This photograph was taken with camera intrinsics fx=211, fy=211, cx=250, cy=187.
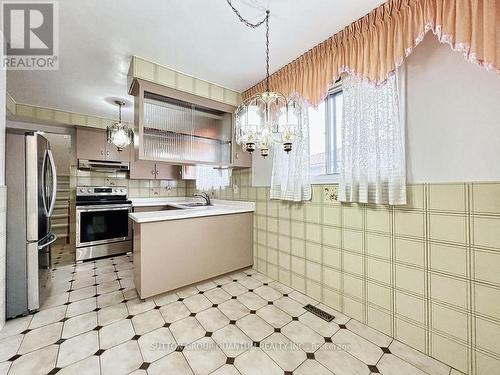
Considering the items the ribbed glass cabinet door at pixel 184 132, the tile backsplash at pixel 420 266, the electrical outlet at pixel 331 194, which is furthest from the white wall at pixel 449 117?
the ribbed glass cabinet door at pixel 184 132

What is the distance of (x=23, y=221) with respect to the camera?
1.91 m

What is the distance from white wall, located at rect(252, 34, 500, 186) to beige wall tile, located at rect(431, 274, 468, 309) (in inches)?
25.3

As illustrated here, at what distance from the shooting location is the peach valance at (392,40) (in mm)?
1123

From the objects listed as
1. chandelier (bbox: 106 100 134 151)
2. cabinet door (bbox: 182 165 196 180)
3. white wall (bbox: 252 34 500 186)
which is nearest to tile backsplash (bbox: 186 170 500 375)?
white wall (bbox: 252 34 500 186)

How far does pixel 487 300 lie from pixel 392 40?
1739 millimetres

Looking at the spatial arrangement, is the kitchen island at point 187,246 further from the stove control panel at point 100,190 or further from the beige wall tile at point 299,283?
the stove control panel at point 100,190

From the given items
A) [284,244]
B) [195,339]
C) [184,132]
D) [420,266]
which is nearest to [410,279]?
[420,266]

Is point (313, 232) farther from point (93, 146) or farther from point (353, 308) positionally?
point (93, 146)

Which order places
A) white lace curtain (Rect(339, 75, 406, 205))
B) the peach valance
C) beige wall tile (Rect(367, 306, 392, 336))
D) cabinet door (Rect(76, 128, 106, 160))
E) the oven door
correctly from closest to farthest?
the peach valance < white lace curtain (Rect(339, 75, 406, 205)) < beige wall tile (Rect(367, 306, 392, 336)) < the oven door < cabinet door (Rect(76, 128, 106, 160))

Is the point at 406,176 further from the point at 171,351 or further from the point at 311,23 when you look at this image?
the point at 171,351

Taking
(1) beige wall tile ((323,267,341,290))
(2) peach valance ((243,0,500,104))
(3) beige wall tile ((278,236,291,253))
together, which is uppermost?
(2) peach valance ((243,0,500,104))

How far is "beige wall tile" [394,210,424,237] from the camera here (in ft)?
4.78

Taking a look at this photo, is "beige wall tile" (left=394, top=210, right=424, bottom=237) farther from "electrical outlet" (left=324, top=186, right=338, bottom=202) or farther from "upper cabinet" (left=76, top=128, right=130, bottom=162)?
"upper cabinet" (left=76, top=128, right=130, bottom=162)

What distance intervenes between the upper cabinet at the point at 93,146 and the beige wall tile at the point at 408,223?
13.7 feet
